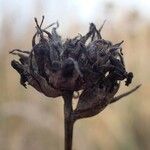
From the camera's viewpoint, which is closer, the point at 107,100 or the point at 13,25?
the point at 107,100

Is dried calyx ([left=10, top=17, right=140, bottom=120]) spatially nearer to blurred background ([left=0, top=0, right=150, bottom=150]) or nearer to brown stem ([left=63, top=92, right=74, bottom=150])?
brown stem ([left=63, top=92, right=74, bottom=150])

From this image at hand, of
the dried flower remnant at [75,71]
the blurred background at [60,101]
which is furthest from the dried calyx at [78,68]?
the blurred background at [60,101]

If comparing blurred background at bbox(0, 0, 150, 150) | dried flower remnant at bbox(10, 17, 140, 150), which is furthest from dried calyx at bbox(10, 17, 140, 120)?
blurred background at bbox(0, 0, 150, 150)

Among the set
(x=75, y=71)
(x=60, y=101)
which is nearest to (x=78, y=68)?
(x=75, y=71)

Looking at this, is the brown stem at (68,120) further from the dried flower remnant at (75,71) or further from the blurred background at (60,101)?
the blurred background at (60,101)

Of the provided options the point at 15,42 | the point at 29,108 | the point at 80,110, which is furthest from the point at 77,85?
the point at 15,42

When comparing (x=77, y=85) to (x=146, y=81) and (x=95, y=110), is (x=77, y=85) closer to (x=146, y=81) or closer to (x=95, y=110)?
(x=95, y=110)

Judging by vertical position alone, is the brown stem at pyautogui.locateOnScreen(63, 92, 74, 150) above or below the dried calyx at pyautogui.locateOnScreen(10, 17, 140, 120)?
below
